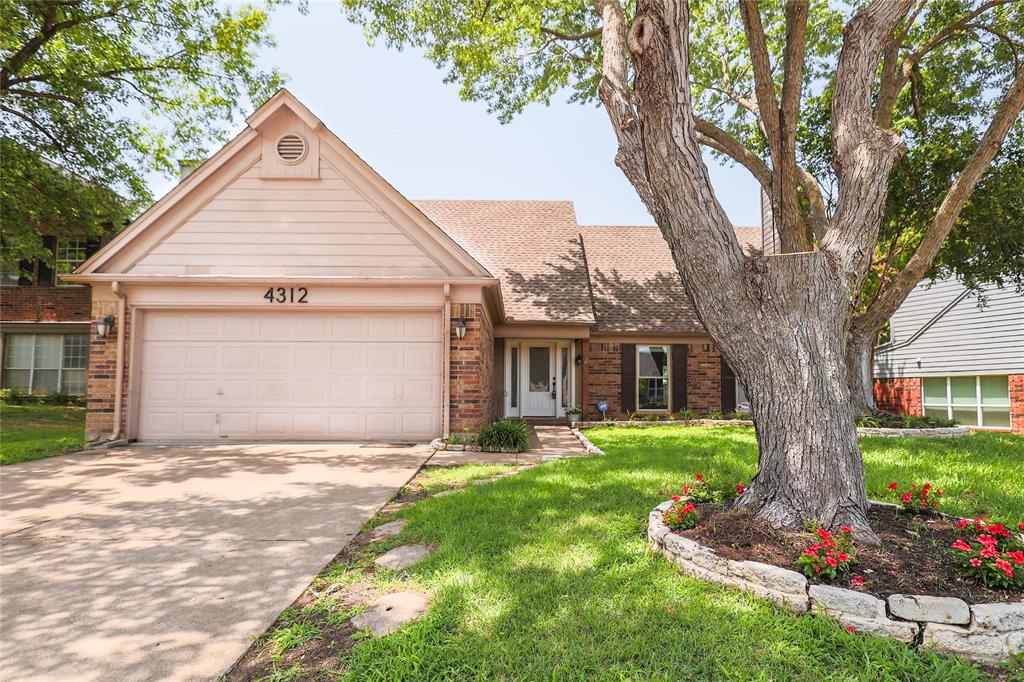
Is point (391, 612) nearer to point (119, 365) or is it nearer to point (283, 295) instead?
point (283, 295)

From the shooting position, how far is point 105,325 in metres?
9.17

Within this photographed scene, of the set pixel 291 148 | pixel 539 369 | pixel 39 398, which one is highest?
pixel 291 148

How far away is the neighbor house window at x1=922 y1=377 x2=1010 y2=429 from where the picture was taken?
13953 millimetres

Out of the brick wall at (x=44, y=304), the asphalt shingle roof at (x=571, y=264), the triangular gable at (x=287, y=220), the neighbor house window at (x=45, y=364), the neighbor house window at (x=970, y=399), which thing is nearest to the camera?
the triangular gable at (x=287, y=220)

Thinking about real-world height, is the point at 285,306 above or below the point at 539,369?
above

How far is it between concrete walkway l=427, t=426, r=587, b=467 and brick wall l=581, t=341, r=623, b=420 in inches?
140

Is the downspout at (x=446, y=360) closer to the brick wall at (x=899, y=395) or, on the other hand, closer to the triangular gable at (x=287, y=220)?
the triangular gable at (x=287, y=220)

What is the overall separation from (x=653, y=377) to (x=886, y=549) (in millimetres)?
11411

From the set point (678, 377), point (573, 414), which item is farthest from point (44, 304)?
point (678, 377)

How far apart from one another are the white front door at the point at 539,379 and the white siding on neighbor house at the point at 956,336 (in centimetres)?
961

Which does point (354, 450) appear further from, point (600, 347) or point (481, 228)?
point (481, 228)

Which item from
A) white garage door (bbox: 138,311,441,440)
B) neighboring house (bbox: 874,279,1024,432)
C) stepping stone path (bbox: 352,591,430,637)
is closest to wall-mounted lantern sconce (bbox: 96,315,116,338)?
white garage door (bbox: 138,311,441,440)

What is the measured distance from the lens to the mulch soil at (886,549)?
2.87 m

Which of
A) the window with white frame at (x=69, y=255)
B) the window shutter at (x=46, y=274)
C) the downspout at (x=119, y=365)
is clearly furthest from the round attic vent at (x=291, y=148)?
the window shutter at (x=46, y=274)
